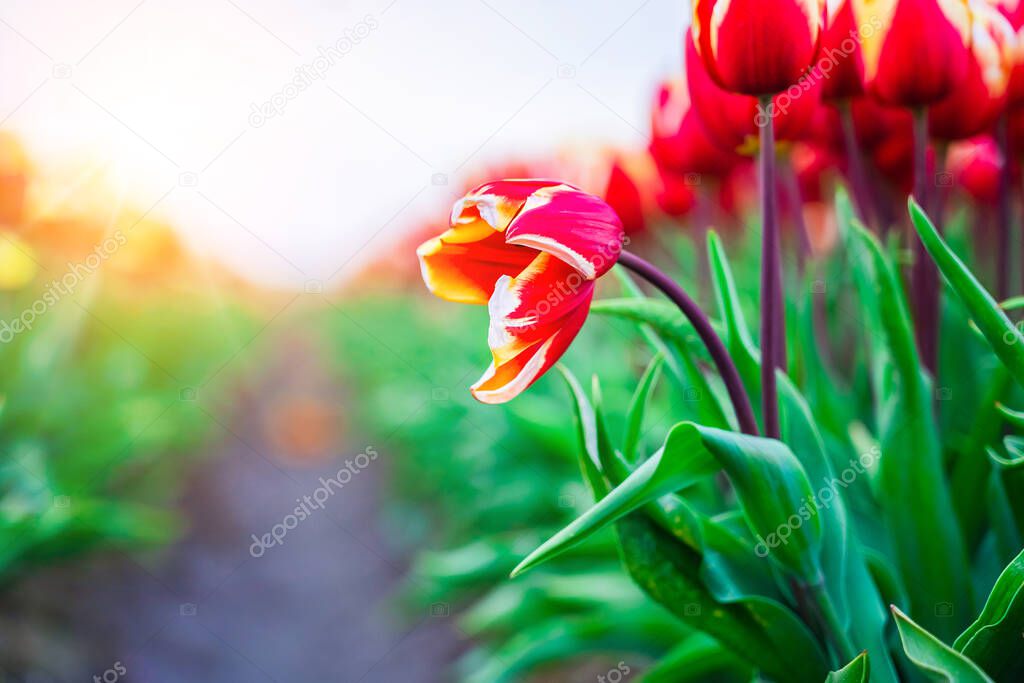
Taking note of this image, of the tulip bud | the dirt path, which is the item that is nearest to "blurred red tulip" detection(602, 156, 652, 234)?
the tulip bud

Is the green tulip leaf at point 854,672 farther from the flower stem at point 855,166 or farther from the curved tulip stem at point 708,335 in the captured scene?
the flower stem at point 855,166

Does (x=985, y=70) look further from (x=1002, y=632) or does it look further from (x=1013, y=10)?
(x=1002, y=632)

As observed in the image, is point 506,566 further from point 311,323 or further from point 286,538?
point 311,323

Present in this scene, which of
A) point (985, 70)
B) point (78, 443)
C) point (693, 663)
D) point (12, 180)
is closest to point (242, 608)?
point (78, 443)

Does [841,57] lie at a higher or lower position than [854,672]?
higher

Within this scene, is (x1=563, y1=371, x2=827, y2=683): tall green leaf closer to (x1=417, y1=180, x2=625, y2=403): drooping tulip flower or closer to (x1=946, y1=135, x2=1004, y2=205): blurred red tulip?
(x1=417, y1=180, x2=625, y2=403): drooping tulip flower
